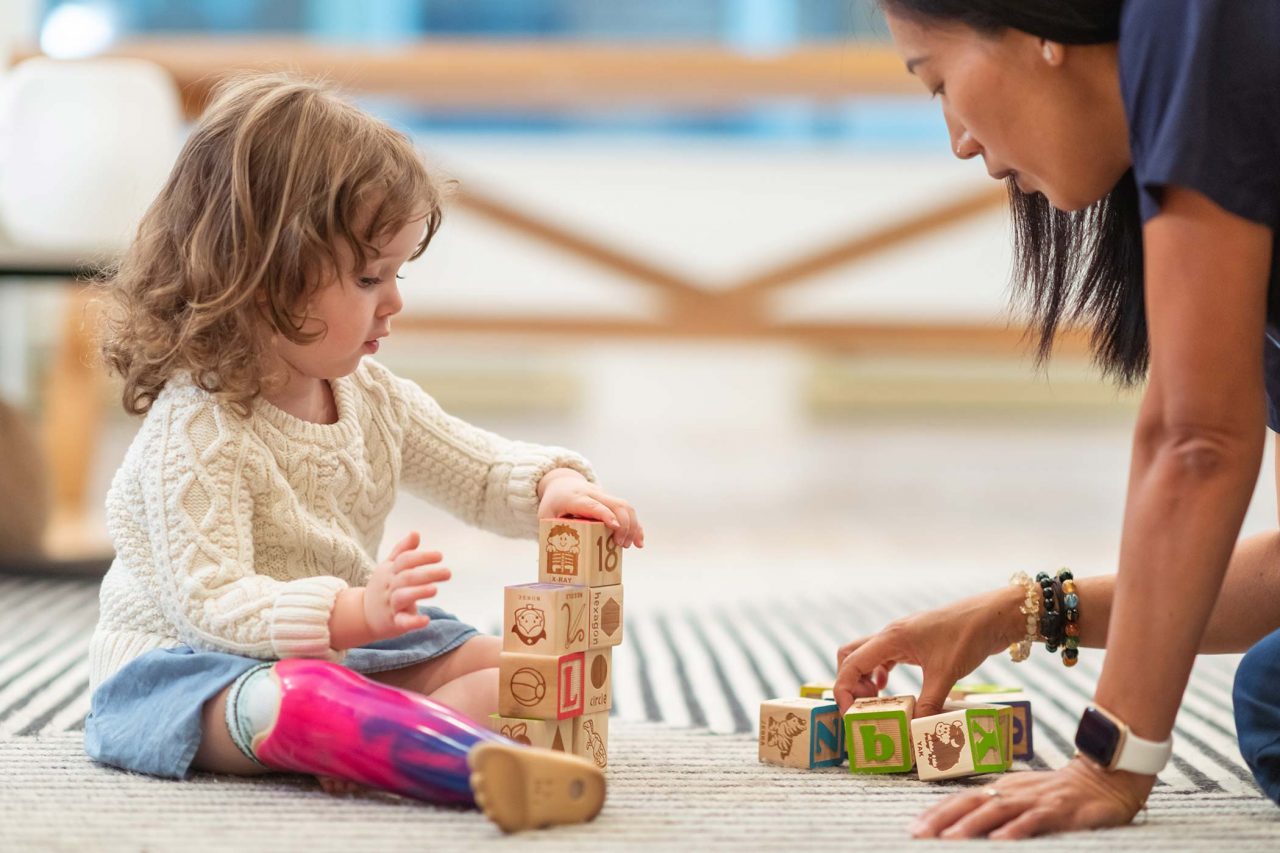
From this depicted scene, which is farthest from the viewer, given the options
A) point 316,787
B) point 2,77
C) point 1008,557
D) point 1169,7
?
point 2,77

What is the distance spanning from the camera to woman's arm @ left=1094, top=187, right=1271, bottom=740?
0.77m

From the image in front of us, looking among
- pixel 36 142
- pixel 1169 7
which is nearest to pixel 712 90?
pixel 36 142

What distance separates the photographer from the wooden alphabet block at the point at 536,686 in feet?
3.07

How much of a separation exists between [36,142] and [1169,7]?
174 centimetres

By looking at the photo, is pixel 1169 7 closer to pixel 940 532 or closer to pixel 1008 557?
pixel 1008 557

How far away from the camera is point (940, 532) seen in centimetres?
253

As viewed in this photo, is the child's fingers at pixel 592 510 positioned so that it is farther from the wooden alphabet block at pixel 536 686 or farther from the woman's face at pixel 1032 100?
the woman's face at pixel 1032 100

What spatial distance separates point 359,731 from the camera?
0.86 meters

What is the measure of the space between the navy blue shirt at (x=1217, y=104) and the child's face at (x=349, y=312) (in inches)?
19.9

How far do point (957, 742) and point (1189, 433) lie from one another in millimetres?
308

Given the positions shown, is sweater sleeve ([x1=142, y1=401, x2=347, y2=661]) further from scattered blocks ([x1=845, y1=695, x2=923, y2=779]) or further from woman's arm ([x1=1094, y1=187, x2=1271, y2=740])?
woman's arm ([x1=1094, y1=187, x2=1271, y2=740])

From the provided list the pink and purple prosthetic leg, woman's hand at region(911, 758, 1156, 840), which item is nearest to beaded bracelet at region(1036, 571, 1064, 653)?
woman's hand at region(911, 758, 1156, 840)

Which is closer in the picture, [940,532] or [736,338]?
[940,532]

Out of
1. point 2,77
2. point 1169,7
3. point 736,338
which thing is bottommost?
point 736,338
